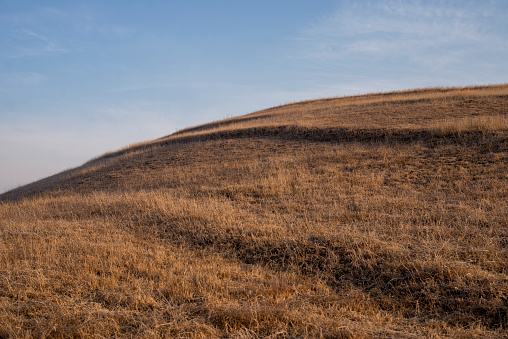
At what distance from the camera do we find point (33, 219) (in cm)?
1050

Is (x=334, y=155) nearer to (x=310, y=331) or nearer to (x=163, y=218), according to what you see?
(x=163, y=218)

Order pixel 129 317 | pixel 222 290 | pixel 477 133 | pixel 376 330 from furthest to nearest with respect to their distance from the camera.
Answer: pixel 477 133, pixel 222 290, pixel 129 317, pixel 376 330

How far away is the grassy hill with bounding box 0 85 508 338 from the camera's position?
4.59 m

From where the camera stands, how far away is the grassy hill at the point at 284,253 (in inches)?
181

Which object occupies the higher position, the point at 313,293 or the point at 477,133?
the point at 477,133

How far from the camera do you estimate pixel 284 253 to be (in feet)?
23.2

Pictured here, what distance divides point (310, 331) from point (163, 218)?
Answer: 6.46m

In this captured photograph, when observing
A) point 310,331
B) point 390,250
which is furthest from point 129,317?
point 390,250

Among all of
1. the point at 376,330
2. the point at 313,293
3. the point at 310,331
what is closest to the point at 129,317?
the point at 310,331

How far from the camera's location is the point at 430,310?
489 centimetres

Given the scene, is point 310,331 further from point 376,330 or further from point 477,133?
point 477,133

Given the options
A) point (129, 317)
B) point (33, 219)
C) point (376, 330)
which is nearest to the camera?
point (376, 330)

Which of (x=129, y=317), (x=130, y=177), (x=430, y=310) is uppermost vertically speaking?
(x=130, y=177)

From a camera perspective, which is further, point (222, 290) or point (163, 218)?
point (163, 218)
